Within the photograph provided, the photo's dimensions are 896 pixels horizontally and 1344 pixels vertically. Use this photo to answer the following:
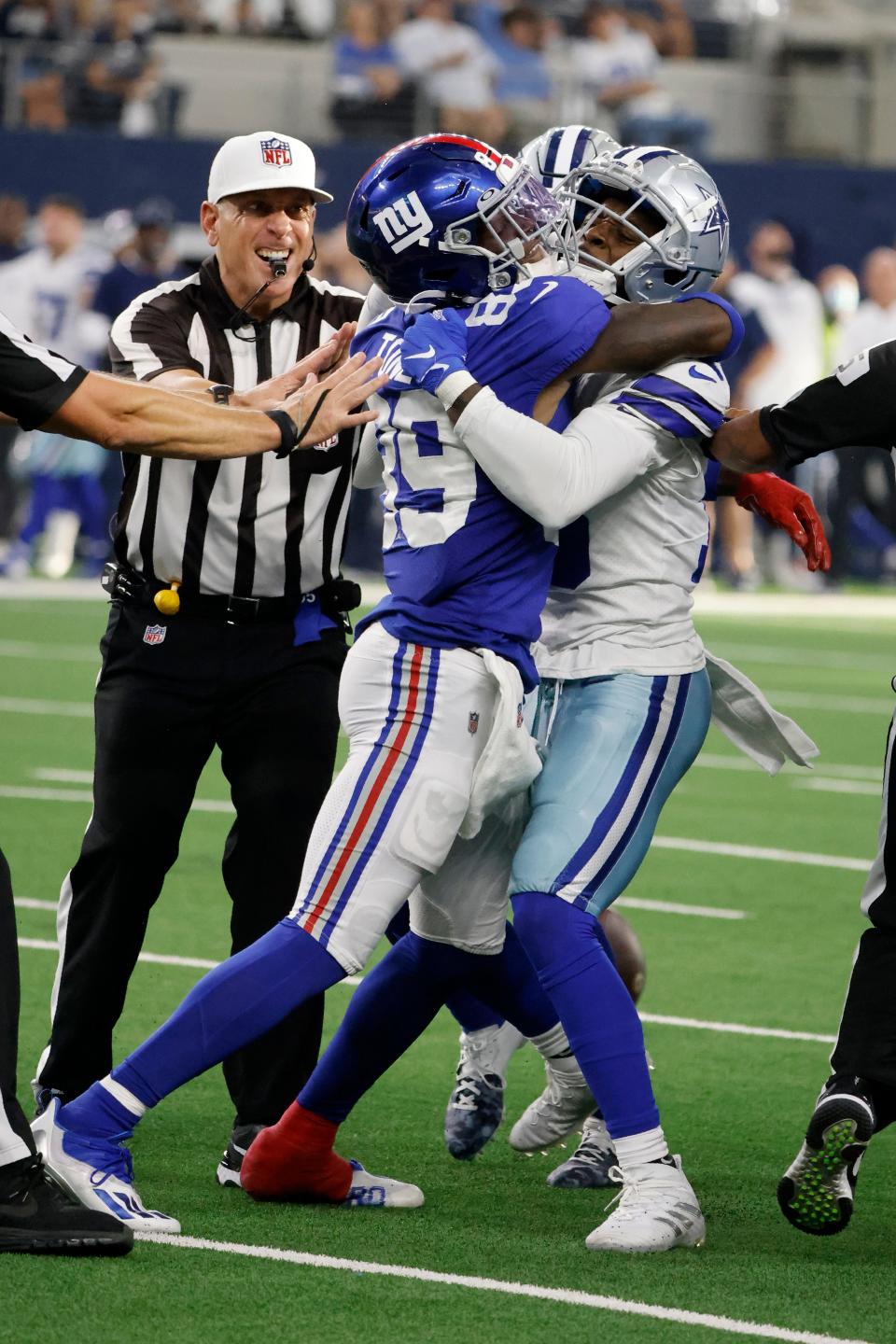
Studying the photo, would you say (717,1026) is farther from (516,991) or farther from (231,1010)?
(231,1010)

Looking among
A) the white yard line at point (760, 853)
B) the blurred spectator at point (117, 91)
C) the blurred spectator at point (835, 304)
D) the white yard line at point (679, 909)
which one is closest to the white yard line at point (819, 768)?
the white yard line at point (760, 853)

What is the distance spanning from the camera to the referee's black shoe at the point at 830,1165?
345cm

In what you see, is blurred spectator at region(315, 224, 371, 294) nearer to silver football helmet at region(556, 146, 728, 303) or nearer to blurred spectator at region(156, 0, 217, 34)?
blurred spectator at region(156, 0, 217, 34)

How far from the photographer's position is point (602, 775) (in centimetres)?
365

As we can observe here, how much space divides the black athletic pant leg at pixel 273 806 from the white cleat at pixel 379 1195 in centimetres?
29

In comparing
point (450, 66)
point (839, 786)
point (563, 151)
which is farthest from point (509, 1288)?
point (450, 66)

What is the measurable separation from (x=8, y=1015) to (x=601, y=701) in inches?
44.7

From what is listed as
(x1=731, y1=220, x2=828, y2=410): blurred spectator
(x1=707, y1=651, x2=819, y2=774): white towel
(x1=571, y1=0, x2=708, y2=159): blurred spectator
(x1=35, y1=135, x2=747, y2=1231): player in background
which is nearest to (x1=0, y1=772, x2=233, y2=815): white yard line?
(x1=707, y1=651, x2=819, y2=774): white towel

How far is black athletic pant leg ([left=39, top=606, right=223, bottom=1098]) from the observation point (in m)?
4.03

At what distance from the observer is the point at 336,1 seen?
1998 cm

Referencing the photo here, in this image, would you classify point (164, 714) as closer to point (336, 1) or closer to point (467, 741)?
point (467, 741)

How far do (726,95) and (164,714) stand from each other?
55.6ft

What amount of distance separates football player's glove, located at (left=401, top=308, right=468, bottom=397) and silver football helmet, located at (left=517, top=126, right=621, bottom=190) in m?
0.49

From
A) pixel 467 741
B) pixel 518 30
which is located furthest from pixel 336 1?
pixel 467 741
